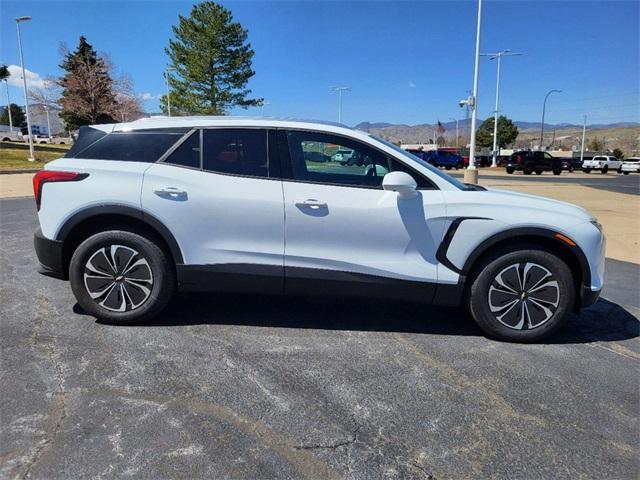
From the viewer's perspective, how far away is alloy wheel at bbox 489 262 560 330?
373 centimetres

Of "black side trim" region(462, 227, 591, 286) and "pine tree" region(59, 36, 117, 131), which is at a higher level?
"pine tree" region(59, 36, 117, 131)

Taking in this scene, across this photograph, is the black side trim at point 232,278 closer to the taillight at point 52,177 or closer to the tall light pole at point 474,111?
the taillight at point 52,177

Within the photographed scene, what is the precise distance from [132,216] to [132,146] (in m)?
0.62

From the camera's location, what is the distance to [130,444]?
2.46 metres

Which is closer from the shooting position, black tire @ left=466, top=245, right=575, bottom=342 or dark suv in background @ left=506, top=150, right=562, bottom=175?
black tire @ left=466, top=245, right=575, bottom=342

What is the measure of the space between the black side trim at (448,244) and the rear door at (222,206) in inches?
48.4

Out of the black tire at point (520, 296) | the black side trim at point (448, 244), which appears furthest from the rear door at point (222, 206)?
the black tire at point (520, 296)

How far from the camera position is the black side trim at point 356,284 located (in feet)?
12.3

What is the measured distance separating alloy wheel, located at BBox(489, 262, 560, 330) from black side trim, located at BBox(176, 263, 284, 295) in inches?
67.3

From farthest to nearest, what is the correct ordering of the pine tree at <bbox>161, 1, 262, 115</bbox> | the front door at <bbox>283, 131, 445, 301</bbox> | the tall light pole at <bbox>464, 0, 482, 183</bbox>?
the pine tree at <bbox>161, 1, 262, 115</bbox>
the tall light pole at <bbox>464, 0, 482, 183</bbox>
the front door at <bbox>283, 131, 445, 301</bbox>

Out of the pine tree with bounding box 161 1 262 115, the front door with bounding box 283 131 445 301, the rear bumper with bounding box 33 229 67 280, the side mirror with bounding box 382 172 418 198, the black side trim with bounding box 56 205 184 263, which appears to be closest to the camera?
the side mirror with bounding box 382 172 418 198

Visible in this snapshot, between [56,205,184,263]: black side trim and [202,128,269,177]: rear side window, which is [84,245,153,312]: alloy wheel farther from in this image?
[202,128,269,177]: rear side window

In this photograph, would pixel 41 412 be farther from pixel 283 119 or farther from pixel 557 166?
pixel 557 166

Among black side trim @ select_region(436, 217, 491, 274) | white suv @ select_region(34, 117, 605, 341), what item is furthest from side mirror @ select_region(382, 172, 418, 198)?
black side trim @ select_region(436, 217, 491, 274)
